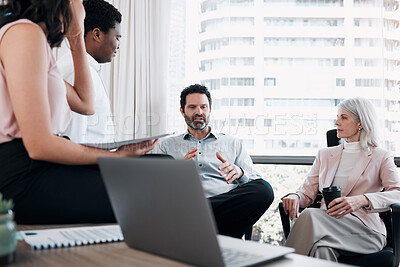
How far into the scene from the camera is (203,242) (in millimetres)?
626

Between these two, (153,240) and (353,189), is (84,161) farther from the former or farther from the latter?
(353,189)

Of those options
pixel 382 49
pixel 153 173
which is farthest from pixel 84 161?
pixel 382 49

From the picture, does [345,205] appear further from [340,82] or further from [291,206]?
[340,82]

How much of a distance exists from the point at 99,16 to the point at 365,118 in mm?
1774

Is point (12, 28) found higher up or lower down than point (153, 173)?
higher up

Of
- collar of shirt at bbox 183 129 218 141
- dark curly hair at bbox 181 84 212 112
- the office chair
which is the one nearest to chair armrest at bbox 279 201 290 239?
the office chair

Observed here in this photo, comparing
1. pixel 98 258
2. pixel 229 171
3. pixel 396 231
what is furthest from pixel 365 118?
pixel 98 258

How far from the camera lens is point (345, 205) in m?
2.07

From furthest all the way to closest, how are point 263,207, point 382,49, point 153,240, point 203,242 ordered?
point 382,49 < point 263,207 < point 153,240 < point 203,242

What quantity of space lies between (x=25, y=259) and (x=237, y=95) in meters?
2.91

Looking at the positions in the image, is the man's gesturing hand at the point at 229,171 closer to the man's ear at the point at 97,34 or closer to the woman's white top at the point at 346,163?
the woman's white top at the point at 346,163

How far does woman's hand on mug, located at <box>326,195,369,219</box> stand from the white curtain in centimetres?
184

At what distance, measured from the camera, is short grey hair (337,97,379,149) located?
8.01 feet

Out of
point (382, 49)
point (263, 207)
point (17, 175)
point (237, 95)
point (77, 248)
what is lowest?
point (263, 207)
